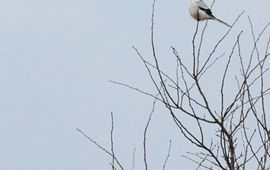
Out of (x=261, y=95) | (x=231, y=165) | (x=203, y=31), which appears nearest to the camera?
(x=231, y=165)

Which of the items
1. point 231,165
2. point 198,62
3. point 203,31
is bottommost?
point 231,165

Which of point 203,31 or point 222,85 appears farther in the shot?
point 203,31

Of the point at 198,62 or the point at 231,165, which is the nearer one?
the point at 231,165

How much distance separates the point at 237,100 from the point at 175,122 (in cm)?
38

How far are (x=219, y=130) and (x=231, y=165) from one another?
25 centimetres

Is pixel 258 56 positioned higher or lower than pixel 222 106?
higher

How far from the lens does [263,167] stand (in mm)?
3604

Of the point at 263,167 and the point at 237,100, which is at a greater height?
the point at 237,100

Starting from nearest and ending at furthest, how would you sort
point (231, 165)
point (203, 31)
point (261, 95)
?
1. point (231, 165)
2. point (261, 95)
3. point (203, 31)

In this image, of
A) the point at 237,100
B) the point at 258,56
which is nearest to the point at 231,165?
the point at 237,100

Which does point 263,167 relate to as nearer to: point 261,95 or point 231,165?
point 231,165

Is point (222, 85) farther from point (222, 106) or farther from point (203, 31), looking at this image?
point (203, 31)

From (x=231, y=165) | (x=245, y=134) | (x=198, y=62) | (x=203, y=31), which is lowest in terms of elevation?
(x=231, y=165)

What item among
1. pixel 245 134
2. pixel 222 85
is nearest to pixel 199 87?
pixel 222 85
